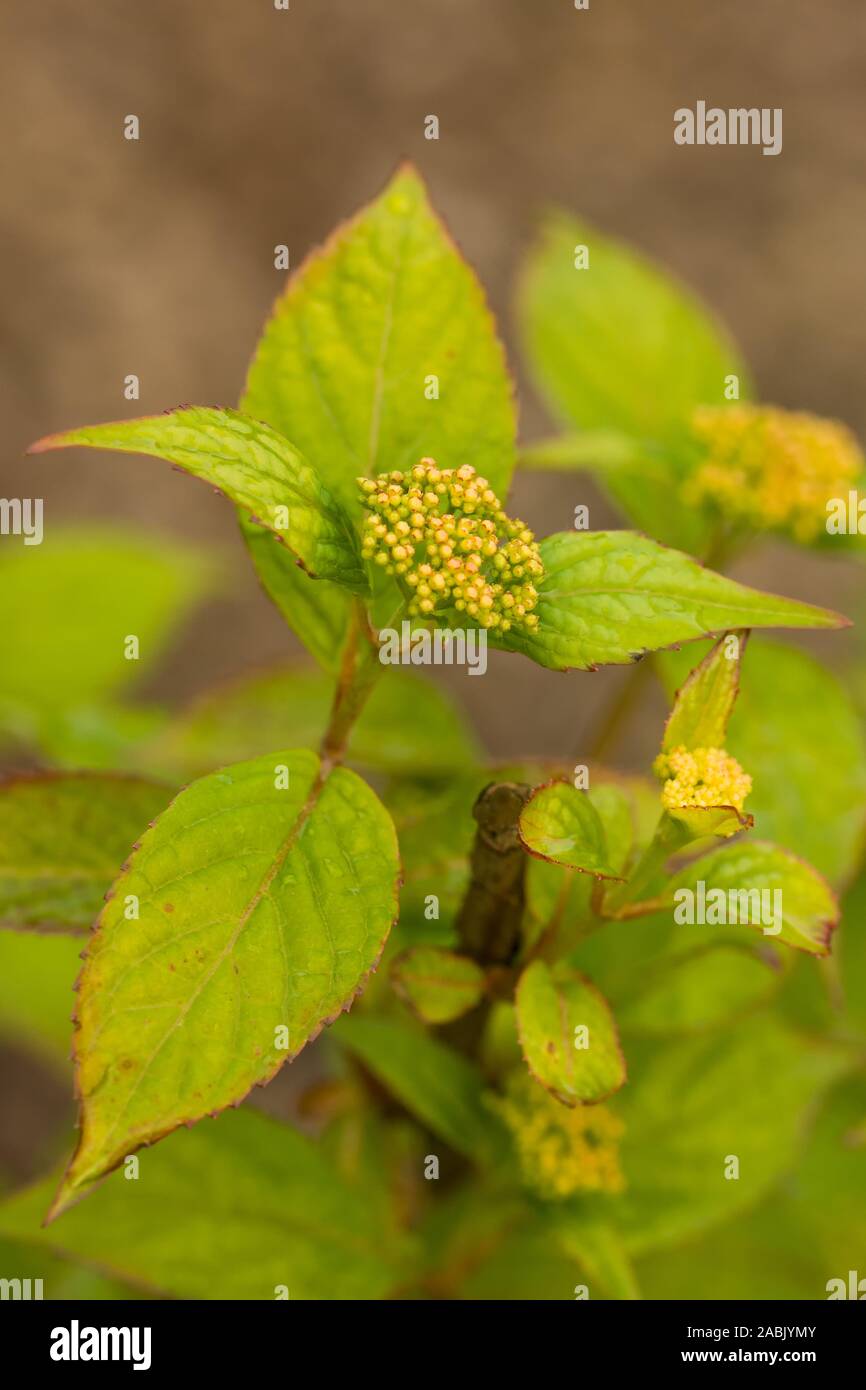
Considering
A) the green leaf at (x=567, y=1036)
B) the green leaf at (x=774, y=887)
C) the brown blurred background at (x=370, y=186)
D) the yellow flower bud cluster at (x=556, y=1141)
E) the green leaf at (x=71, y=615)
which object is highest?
the brown blurred background at (x=370, y=186)

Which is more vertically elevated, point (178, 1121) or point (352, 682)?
point (352, 682)

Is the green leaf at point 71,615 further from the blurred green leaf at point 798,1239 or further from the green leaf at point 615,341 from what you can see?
the blurred green leaf at point 798,1239

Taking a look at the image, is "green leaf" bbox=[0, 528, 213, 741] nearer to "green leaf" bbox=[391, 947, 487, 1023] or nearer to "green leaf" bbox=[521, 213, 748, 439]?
"green leaf" bbox=[521, 213, 748, 439]

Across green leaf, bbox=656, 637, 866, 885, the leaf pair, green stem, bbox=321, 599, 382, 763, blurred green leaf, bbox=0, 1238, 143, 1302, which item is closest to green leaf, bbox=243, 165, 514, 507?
the leaf pair

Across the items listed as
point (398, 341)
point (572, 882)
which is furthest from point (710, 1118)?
point (398, 341)

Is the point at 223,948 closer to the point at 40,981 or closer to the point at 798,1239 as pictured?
the point at 798,1239

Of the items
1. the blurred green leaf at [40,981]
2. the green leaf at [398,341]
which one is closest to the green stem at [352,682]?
the green leaf at [398,341]
